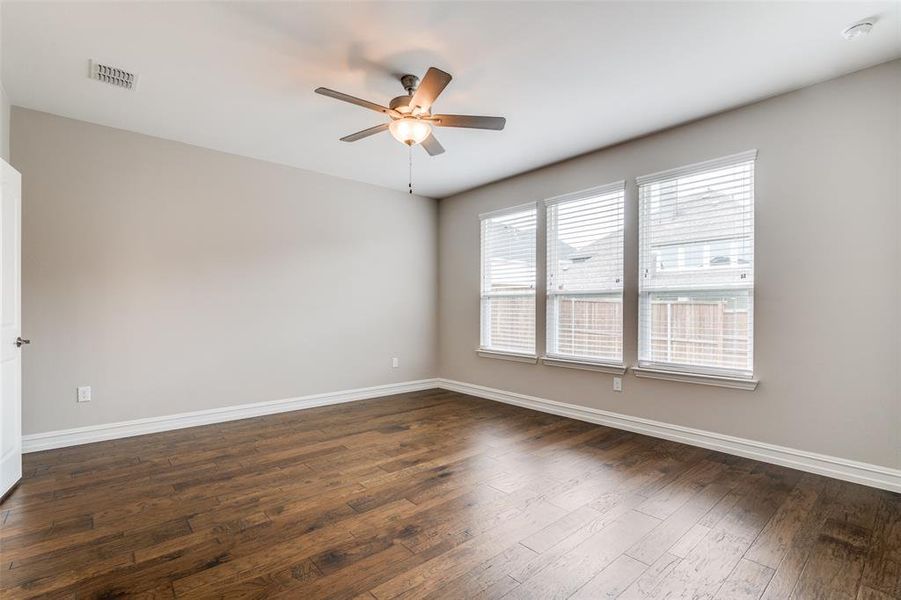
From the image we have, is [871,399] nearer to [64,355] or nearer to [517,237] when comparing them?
[517,237]

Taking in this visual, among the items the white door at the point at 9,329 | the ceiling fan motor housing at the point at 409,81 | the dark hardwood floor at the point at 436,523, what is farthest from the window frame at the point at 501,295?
the white door at the point at 9,329

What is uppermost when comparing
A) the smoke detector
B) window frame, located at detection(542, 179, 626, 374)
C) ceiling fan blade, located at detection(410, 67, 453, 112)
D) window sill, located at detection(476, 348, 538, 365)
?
the smoke detector

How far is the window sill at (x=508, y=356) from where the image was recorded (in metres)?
4.85

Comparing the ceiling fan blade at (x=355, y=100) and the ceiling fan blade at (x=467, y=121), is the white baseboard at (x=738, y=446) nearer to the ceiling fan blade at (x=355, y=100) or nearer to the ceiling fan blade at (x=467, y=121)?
the ceiling fan blade at (x=467, y=121)

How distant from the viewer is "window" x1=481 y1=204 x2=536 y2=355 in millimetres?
4973

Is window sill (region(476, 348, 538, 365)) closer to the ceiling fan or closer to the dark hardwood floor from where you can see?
→ the dark hardwood floor

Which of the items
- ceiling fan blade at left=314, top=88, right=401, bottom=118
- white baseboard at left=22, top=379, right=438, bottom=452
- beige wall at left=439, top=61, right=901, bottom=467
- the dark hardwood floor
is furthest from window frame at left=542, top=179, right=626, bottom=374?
ceiling fan blade at left=314, top=88, right=401, bottom=118

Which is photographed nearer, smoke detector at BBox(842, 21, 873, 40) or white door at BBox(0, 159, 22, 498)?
smoke detector at BBox(842, 21, 873, 40)

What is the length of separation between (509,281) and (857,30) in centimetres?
348

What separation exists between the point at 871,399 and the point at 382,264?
4.76 meters

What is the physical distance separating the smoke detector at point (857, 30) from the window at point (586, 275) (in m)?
1.79

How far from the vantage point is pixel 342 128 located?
373 cm

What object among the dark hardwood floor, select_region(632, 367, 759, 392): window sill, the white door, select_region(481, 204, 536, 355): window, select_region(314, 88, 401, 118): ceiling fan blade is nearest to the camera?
the dark hardwood floor

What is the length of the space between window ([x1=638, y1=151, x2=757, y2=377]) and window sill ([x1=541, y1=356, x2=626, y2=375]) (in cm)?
23
